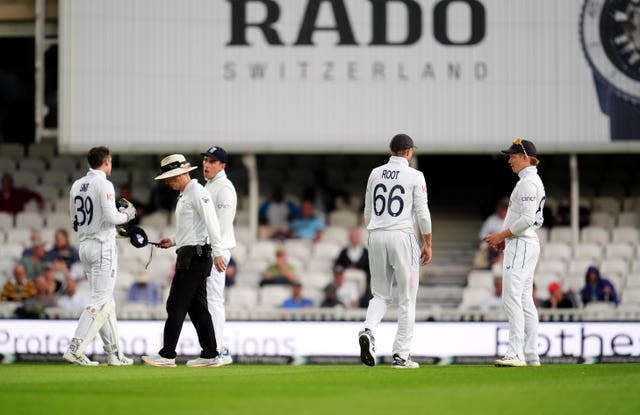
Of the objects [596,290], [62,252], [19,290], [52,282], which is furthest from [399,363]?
[62,252]

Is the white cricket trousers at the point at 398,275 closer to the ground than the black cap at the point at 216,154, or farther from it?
closer to the ground

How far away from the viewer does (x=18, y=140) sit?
27484mm

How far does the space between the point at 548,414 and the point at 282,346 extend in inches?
426

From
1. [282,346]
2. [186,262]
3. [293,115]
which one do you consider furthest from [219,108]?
[186,262]

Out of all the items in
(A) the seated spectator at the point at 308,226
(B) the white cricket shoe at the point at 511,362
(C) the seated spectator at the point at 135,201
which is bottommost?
(B) the white cricket shoe at the point at 511,362

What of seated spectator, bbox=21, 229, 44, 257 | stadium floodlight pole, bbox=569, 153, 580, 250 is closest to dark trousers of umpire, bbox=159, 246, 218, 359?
seated spectator, bbox=21, 229, 44, 257

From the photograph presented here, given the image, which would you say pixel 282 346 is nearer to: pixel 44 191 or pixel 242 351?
pixel 242 351

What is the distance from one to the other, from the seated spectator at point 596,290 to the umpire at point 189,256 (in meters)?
9.17

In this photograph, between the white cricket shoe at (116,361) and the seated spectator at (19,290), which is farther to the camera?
the seated spectator at (19,290)

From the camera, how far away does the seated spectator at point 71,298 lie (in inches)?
856

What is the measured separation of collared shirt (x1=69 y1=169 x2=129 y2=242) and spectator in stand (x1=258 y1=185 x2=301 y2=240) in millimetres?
10414

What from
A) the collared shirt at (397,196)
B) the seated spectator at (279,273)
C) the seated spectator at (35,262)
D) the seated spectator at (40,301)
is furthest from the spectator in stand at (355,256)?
the collared shirt at (397,196)

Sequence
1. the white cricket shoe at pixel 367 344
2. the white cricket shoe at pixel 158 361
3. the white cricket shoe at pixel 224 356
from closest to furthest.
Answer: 1. the white cricket shoe at pixel 367 344
2. the white cricket shoe at pixel 158 361
3. the white cricket shoe at pixel 224 356

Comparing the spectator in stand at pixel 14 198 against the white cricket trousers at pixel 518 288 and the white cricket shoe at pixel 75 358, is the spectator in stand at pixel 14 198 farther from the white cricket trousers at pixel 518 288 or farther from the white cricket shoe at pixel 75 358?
the white cricket trousers at pixel 518 288
